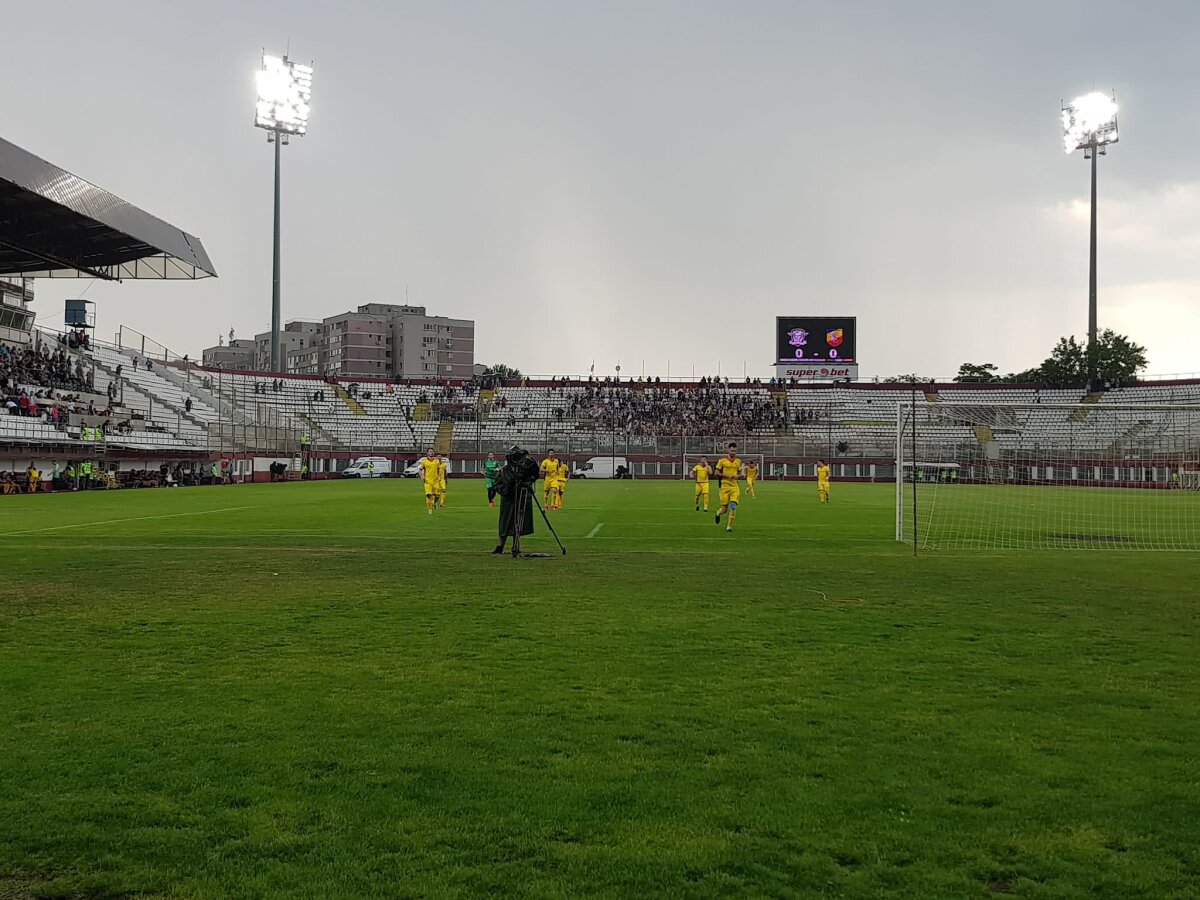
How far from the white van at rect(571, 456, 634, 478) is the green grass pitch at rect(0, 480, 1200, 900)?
194ft

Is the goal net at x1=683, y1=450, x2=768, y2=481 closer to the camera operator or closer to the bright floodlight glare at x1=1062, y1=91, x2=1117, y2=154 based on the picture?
the bright floodlight glare at x1=1062, y1=91, x2=1117, y2=154

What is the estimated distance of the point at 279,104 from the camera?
225 ft

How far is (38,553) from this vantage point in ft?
54.6

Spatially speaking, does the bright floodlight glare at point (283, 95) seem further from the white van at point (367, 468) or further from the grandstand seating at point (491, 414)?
the white van at point (367, 468)

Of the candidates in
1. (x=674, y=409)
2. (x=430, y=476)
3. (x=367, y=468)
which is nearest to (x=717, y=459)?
(x=674, y=409)

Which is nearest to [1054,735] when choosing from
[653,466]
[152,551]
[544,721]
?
[544,721]

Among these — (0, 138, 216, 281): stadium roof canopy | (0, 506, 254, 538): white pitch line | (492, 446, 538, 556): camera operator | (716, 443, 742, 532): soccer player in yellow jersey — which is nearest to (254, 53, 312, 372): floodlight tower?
(0, 138, 216, 281): stadium roof canopy

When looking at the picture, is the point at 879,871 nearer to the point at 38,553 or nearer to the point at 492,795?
the point at 492,795

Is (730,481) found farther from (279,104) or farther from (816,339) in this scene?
(816,339)

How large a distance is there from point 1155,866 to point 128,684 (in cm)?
656

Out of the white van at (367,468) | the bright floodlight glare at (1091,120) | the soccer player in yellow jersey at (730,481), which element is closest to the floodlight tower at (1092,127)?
the bright floodlight glare at (1091,120)

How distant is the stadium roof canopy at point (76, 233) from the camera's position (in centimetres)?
3245

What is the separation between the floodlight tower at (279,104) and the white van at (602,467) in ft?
84.6

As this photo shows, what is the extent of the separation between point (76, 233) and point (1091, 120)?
71504 millimetres
